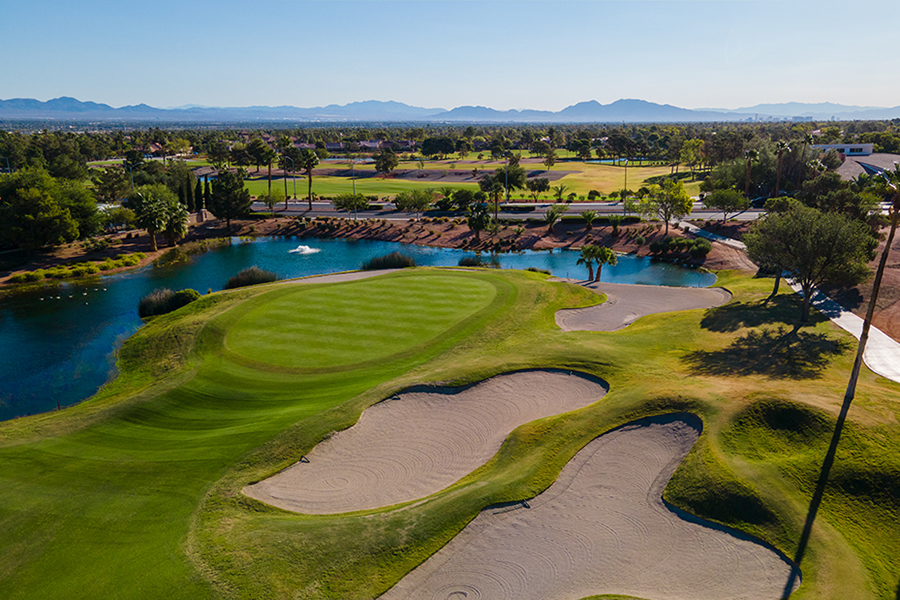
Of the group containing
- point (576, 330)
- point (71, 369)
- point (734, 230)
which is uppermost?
point (734, 230)

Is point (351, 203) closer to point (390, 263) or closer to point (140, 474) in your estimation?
point (390, 263)

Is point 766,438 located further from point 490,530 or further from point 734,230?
point 734,230

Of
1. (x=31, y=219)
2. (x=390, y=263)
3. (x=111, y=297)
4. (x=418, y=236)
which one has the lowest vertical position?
(x=111, y=297)

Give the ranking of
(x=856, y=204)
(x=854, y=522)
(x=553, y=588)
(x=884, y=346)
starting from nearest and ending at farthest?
(x=553, y=588) → (x=854, y=522) → (x=884, y=346) → (x=856, y=204)

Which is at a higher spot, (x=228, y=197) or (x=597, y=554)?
(x=228, y=197)

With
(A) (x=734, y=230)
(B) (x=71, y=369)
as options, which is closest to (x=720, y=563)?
(B) (x=71, y=369)

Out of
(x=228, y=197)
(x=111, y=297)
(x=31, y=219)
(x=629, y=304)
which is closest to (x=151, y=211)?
(x=31, y=219)

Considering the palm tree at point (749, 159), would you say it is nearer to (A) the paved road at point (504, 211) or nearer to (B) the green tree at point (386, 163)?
(A) the paved road at point (504, 211)
